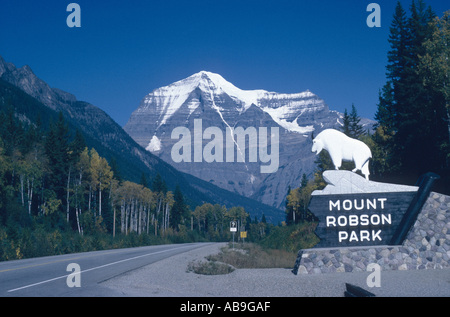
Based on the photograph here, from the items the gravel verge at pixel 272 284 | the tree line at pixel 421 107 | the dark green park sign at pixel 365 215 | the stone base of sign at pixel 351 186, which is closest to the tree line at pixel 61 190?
the gravel verge at pixel 272 284

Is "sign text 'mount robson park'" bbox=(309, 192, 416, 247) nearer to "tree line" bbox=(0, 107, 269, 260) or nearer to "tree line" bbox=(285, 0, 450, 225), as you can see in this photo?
"tree line" bbox=(285, 0, 450, 225)

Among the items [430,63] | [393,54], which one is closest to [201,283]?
[430,63]

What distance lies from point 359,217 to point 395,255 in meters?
1.69

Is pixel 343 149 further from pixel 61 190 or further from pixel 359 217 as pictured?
pixel 61 190

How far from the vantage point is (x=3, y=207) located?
46.9 metres

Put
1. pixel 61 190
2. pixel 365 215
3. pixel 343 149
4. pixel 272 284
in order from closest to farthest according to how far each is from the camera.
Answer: pixel 272 284
pixel 365 215
pixel 343 149
pixel 61 190

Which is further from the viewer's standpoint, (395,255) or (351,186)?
(351,186)

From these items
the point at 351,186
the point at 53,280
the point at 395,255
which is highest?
the point at 351,186

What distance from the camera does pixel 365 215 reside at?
51.2ft

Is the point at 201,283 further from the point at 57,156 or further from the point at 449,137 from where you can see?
the point at 57,156

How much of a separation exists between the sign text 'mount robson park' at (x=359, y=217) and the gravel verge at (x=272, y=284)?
1.52 meters

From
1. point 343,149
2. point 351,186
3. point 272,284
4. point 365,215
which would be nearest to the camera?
point 272,284

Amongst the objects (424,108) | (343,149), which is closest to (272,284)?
(343,149)
